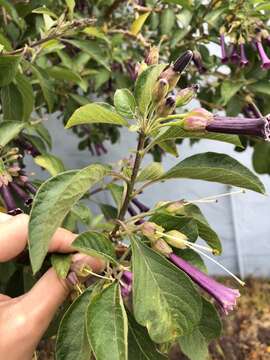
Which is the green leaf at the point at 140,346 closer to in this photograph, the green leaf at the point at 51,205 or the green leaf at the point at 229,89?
the green leaf at the point at 51,205

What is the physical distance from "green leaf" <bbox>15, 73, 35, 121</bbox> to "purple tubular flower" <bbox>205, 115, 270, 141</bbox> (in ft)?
1.75

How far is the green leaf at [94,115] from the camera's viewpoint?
23.6 inches

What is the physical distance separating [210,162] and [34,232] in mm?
227

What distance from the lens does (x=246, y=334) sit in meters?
2.49

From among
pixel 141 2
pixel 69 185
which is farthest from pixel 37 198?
pixel 141 2

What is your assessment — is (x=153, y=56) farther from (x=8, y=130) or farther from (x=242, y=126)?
(x=8, y=130)

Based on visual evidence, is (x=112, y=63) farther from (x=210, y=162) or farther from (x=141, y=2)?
(x=210, y=162)

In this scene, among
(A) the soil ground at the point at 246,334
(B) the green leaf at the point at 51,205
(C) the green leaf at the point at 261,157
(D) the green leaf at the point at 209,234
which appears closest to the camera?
(B) the green leaf at the point at 51,205

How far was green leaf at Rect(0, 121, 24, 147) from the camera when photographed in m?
0.90

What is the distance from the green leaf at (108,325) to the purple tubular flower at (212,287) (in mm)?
85

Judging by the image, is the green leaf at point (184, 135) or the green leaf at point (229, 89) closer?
the green leaf at point (184, 135)

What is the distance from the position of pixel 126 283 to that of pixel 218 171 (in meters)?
0.17

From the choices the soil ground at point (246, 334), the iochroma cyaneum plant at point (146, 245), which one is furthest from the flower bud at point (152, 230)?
the soil ground at point (246, 334)

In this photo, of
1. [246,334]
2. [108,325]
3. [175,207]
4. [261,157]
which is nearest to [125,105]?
[175,207]
